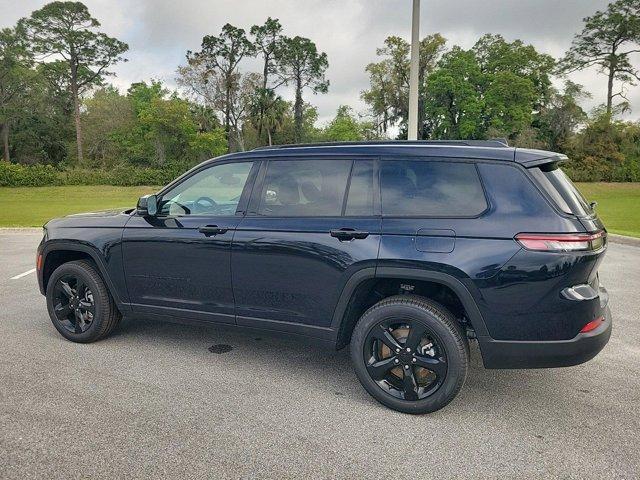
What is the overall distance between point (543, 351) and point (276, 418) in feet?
5.78

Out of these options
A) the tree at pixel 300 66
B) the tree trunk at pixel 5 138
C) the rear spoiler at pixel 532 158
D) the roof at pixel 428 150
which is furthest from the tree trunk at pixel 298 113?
the rear spoiler at pixel 532 158

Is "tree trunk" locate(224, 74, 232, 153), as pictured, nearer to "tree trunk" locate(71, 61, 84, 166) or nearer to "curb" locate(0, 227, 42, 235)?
"tree trunk" locate(71, 61, 84, 166)

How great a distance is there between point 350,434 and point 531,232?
1.67 m

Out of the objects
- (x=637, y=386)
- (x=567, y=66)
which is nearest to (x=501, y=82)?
(x=567, y=66)

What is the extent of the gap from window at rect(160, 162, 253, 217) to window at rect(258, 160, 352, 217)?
0.27 metres

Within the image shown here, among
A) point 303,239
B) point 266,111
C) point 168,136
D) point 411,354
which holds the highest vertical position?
point 266,111

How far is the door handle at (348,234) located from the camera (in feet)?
10.7

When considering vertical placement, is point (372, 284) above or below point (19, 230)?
above

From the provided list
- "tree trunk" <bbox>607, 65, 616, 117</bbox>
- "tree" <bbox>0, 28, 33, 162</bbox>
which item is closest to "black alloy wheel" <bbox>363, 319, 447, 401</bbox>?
"tree trunk" <bbox>607, 65, 616, 117</bbox>

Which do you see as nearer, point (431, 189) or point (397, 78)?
point (431, 189)

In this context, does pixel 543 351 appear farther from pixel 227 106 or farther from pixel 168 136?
pixel 227 106

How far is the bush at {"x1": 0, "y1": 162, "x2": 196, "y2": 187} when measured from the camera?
1608 inches

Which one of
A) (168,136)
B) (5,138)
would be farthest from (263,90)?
(5,138)

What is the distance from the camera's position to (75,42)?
53.7m
